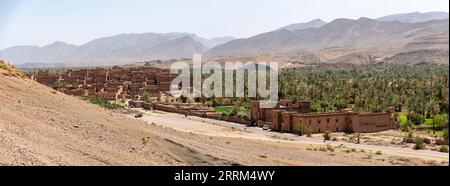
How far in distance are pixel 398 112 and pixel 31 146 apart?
35622 millimetres

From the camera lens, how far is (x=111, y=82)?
195ft

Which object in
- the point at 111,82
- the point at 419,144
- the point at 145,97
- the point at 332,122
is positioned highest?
the point at 111,82

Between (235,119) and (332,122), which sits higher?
(332,122)

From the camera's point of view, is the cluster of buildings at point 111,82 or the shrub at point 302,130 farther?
the cluster of buildings at point 111,82

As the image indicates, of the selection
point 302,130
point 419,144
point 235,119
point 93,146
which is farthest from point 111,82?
point 93,146

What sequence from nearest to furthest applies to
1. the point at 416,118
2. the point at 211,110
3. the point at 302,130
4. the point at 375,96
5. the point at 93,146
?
1. the point at 93,146
2. the point at 302,130
3. the point at 416,118
4. the point at 211,110
5. the point at 375,96

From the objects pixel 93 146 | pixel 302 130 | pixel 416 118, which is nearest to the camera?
pixel 93 146

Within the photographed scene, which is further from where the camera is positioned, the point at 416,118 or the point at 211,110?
the point at 211,110

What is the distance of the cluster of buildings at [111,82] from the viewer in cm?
5116

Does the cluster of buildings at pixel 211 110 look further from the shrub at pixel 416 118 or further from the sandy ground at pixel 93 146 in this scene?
the sandy ground at pixel 93 146

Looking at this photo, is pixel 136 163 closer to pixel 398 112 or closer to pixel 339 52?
pixel 398 112

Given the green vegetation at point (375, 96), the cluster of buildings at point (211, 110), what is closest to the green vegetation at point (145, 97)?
the cluster of buildings at point (211, 110)

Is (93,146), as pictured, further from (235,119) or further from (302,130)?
(235,119)
